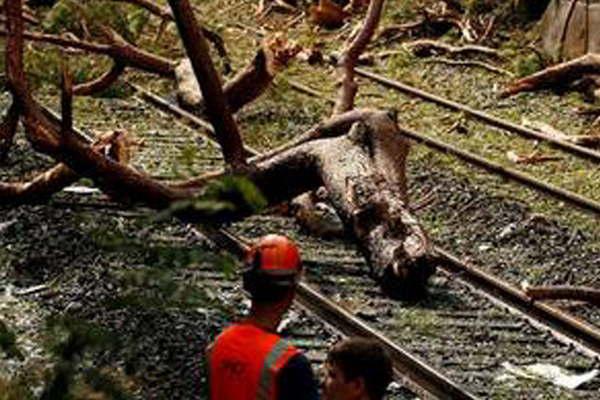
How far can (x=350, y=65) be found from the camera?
16203 millimetres

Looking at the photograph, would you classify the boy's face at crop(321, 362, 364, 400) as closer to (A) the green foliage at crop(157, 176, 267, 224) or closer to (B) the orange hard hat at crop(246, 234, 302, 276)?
(B) the orange hard hat at crop(246, 234, 302, 276)

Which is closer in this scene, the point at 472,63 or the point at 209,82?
the point at 209,82

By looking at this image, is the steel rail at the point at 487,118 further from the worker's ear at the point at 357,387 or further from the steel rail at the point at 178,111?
the worker's ear at the point at 357,387

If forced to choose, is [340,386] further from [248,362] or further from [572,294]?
[572,294]

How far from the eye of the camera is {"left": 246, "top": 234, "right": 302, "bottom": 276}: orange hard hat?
527cm

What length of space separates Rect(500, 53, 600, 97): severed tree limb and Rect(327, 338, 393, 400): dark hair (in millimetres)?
13835

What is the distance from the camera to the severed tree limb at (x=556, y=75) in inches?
734

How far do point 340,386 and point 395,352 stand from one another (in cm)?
495

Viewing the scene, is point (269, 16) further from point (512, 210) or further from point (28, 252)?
point (28, 252)

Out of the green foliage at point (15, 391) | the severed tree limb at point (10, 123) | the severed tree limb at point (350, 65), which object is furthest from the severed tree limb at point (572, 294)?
the severed tree limb at point (350, 65)

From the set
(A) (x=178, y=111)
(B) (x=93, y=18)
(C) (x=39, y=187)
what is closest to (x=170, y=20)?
(A) (x=178, y=111)

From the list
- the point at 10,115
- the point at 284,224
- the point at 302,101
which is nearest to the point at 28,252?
the point at 10,115

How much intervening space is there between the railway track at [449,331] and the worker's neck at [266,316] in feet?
13.6

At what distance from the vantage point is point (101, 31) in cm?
1794
